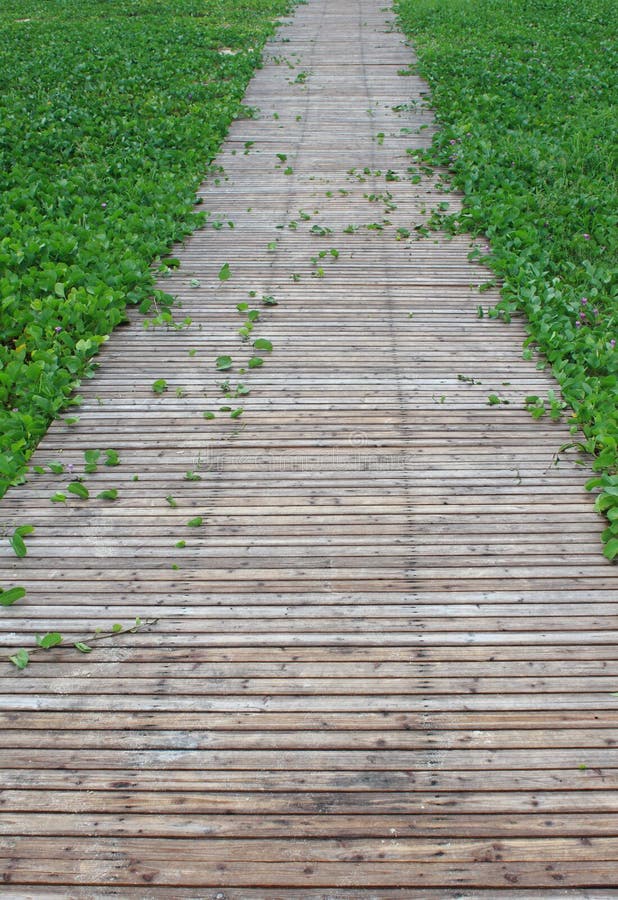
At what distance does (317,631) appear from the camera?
9.52 ft

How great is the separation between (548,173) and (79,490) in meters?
5.93

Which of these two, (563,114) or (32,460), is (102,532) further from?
(563,114)

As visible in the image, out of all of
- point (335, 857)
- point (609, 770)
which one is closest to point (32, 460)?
point (335, 857)

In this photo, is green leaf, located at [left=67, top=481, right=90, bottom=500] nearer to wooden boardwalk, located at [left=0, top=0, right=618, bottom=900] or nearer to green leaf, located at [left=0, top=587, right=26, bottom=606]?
wooden boardwalk, located at [left=0, top=0, right=618, bottom=900]

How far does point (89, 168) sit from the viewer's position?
7777 mm

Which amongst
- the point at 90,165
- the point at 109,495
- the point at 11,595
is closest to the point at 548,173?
the point at 90,165

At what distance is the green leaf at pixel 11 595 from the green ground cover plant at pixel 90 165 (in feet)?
2.55

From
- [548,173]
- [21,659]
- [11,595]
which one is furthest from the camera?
[548,173]

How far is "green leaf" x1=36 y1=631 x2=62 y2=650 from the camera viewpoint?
2.82 metres

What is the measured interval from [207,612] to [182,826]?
2.82 ft

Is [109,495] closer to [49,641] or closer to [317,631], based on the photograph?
[49,641]

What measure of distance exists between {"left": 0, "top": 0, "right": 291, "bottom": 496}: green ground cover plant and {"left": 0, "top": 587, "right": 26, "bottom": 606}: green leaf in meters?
0.78

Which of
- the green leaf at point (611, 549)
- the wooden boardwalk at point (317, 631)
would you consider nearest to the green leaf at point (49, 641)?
the wooden boardwalk at point (317, 631)

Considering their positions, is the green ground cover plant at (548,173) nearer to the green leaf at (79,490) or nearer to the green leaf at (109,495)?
the green leaf at (109,495)
